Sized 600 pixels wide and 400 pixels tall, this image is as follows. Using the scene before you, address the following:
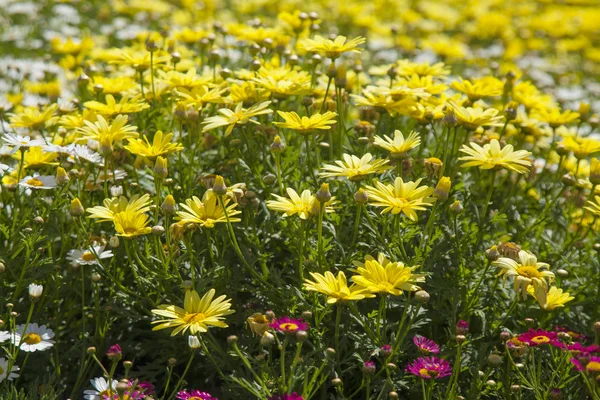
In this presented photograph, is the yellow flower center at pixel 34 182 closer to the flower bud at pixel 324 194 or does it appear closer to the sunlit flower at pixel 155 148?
the sunlit flower at pixel 155 148

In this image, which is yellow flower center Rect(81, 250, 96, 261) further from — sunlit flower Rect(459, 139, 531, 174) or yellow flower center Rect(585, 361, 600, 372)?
yellow flower center Rect(585, 361, 600, 372)

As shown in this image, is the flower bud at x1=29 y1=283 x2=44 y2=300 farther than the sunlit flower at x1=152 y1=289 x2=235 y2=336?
Yes

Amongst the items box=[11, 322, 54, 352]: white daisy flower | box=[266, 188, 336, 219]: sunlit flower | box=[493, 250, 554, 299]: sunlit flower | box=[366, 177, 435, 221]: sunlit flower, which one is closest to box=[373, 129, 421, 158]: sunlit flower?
box=[366, 177, 435, 221]: sunlit flower

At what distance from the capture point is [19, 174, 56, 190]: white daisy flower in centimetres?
324

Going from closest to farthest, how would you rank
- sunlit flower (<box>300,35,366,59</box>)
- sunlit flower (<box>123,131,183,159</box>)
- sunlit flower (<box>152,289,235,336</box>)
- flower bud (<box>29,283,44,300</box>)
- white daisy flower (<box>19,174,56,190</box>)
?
A: sunlit flower (<box>152,289,235,336</box>), flower bud (<box>29,283,44,300</box>), sunlit flower (<box>123,131,183,159</box>), white daisy flower (<box>19,174,56,190</box>), sunlit flower (<box>300,35,366,59</box>)

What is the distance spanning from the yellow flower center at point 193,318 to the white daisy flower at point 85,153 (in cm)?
102

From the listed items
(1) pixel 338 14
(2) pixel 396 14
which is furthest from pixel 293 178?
(2) pixel 396 14

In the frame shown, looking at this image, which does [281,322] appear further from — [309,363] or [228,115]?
[228,115]

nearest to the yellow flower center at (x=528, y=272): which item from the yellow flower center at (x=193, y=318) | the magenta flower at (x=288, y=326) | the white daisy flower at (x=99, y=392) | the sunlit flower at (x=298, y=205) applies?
the sunlit flower at (x=298, y=205)

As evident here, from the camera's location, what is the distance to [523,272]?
9.53 feet

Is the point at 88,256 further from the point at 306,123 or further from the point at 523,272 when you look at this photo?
the point at 523,272

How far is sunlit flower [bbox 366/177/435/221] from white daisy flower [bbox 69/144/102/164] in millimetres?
1300

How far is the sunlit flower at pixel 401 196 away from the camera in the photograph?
9.34ft

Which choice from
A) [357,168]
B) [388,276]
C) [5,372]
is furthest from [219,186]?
[5,372]
